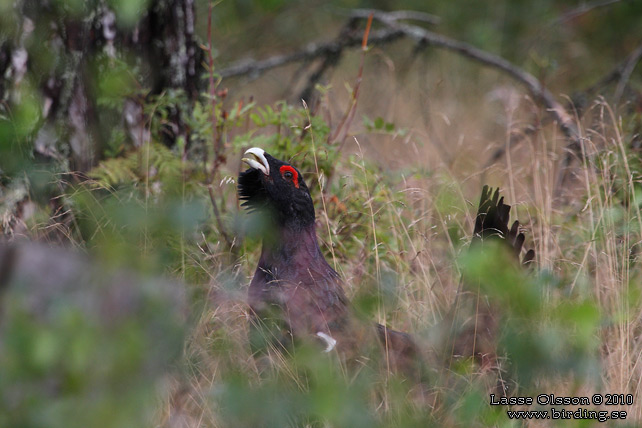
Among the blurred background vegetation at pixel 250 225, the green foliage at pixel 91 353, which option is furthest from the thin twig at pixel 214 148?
the green foliage at pixel 91 353

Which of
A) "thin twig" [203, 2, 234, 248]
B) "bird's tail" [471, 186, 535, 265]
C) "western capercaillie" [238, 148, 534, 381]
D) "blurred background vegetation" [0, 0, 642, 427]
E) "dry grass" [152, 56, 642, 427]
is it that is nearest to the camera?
"blurred background vegetation" [0, 0, 642, 427]

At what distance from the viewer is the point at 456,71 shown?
27.2ft

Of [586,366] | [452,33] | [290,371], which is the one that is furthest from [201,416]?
[452,33]

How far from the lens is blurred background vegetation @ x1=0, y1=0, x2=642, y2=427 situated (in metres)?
1.32

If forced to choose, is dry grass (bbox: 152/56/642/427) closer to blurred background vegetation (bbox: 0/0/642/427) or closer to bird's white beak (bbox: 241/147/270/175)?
blurred background vegetation (bbox: 0/0/642/427)

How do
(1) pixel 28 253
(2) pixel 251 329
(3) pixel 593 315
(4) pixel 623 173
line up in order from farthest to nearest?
(4) pixel 623 173 < (2) pixel 251 329 < (1) pixel 28 253 < (3) pixel 593 315

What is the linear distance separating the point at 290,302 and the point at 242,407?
5.86 ft

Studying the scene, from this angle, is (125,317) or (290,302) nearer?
(125,317)

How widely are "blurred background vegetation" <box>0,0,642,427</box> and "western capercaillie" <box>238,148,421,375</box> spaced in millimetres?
128

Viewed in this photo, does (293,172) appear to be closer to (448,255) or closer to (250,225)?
(448,255)

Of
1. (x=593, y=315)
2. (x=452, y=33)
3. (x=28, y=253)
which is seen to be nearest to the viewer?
(x=593, y=315)

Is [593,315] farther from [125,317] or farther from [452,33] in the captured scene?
[452,33]

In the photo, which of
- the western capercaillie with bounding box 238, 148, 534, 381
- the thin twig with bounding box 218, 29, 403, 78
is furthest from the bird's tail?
the thin twig with bounding box 218, 29, 403, 78

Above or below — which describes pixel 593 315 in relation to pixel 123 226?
below
